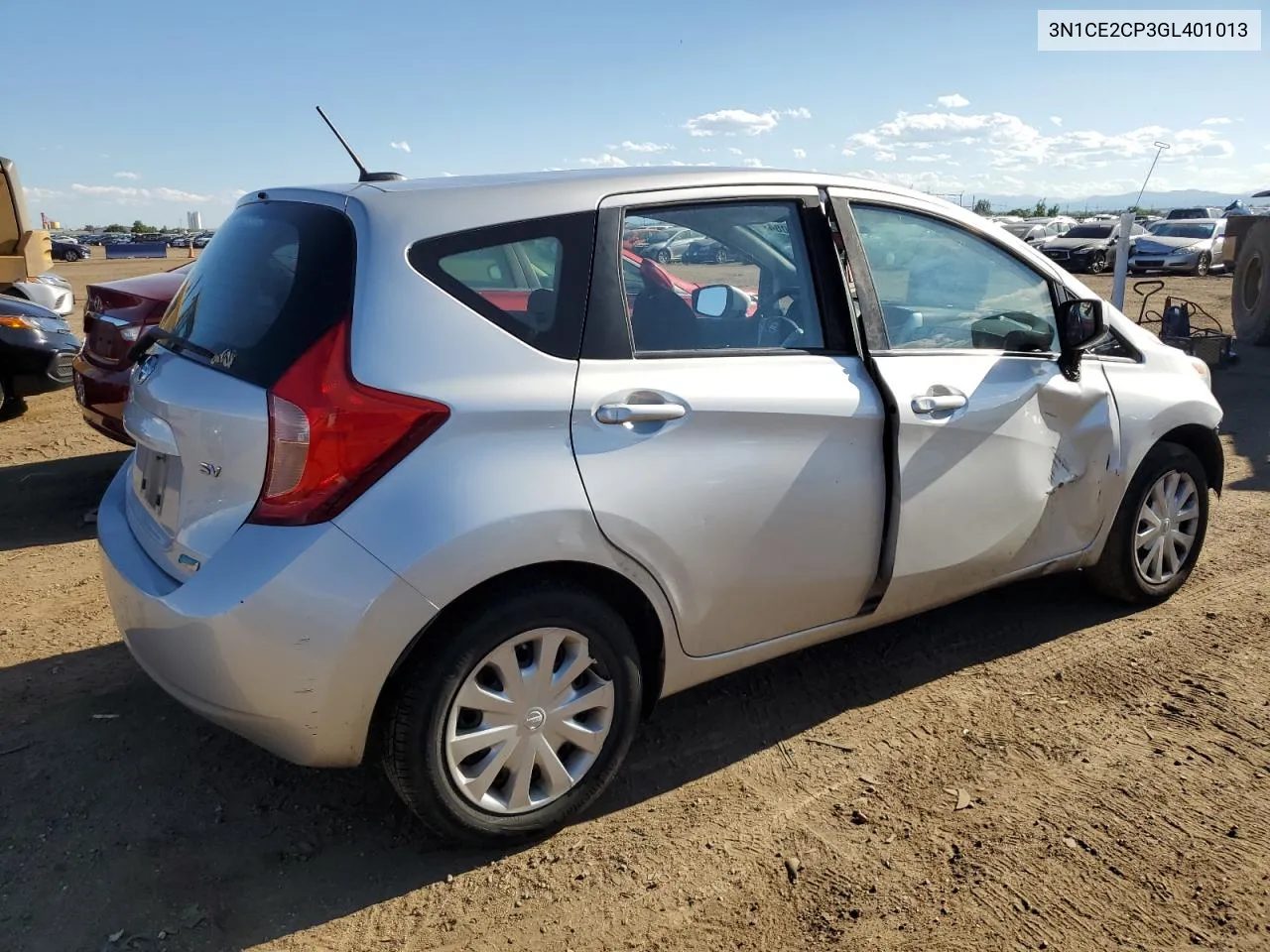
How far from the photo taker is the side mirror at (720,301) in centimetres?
296

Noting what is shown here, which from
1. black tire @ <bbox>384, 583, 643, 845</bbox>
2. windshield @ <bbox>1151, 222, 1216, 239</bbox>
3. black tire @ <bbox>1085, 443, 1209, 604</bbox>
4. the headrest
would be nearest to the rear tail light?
black tire @ <bbox>384, 583, 643, 845</bbox>

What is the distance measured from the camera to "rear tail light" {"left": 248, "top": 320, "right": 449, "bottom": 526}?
2.31 metres

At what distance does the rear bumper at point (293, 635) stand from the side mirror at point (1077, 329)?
258 cm

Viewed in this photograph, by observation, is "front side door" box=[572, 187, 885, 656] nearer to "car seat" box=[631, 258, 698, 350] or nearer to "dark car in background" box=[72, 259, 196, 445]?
"car seat" box=[631, 258, 698, 350]

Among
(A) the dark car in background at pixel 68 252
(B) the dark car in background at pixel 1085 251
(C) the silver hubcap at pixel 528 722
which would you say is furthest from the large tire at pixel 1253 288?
(A) the dark car in background at pixel 68 252

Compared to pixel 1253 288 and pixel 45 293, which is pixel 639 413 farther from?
pixel 1253 288

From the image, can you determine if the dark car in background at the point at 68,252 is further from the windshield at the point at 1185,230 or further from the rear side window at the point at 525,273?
the rear side window at the point at 525,273

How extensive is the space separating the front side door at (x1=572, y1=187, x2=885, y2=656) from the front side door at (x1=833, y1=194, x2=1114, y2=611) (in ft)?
0.50

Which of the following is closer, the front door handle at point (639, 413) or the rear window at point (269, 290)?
the rear window at point (269, 290)

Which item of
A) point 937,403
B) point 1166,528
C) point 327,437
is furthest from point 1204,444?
point 327,437

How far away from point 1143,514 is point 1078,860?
6.25ft

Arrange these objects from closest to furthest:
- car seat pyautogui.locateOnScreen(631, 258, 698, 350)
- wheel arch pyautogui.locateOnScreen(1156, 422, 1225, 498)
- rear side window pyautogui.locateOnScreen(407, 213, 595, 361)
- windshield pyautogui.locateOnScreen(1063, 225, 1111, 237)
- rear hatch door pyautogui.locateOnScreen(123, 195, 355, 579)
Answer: rear hatch door pyautogui.locateOnScreen(123, 195, 355, 579) → rear side window pyautogui.locateOnScreen(407, 213, 595, 361) → car seat pyautogui.locateOnScreen(631, 258, 698, 350) → wheel arch pyautogui.locateOnScreen(1156, 422, 1225, 498) → windshield pyautogui.locateOnScreen(1063, 225, 1111, 237)

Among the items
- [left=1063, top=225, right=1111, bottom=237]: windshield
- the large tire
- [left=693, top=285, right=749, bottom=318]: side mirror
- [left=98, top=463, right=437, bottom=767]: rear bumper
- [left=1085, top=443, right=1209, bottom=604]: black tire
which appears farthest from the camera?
[left=1063, top=225, right=1111, bottom=237]: windshield

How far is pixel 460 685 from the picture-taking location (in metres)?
2.47
